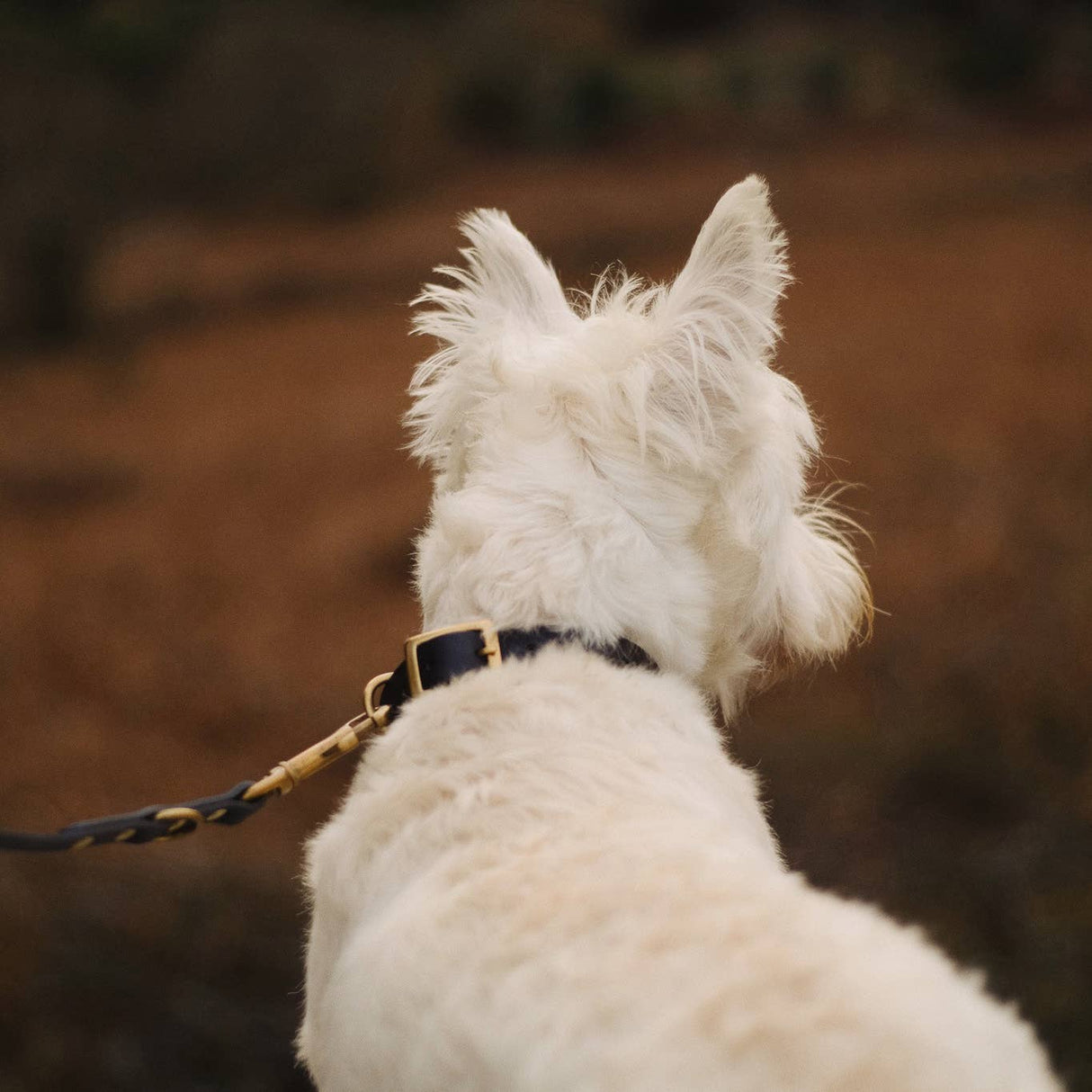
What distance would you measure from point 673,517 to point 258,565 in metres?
8.38

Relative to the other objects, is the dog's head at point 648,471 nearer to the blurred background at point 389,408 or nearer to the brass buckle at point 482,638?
the brass buckle at point 482,638

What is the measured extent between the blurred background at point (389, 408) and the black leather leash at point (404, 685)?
3.77 feet

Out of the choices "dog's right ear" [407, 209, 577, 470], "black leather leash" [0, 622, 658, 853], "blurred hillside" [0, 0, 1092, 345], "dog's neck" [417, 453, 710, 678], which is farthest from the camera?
"blurred hillside" [0, 0, 1092, 345]

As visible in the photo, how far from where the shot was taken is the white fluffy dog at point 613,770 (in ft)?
5.11

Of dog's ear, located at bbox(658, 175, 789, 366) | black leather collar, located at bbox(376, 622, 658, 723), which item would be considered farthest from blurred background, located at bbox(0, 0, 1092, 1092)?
dog's ear, located at bbox(658, 175, 789, 366)

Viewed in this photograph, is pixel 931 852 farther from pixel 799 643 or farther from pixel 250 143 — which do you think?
pixel 250 143

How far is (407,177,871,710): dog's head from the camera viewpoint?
245 cm

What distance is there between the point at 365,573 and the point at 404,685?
7762 mm

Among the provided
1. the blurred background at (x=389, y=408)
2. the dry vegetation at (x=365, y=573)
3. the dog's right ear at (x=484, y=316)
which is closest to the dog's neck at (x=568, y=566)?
the dog's right ear at (x=484, y=316)

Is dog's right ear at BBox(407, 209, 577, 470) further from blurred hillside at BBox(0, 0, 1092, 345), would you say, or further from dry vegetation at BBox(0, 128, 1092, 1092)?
blurred hillside at BBox(0, 0, 1092, 345)

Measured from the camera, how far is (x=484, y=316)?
283cm

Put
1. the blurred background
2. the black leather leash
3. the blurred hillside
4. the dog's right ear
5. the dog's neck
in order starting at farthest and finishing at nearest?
the blurred hillside
the blurred background
the dog's right ear
the dog's neck
the black leather leash

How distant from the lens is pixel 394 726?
7.83 feet

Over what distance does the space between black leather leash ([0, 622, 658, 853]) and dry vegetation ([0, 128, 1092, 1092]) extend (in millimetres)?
1049
